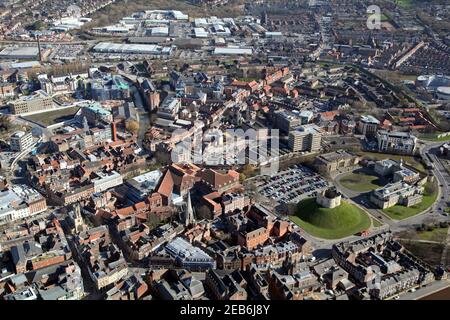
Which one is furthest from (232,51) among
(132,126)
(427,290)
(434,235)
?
(427,290)

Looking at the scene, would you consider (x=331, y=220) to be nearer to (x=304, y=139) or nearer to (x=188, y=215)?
(x=188, y=215)

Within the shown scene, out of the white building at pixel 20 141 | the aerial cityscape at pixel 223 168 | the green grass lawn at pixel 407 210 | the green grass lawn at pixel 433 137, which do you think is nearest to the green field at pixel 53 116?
the aerial cityscape at pixel 223 168

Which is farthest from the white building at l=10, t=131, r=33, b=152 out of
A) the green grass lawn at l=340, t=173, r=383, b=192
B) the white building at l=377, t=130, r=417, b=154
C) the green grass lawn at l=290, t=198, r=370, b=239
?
the white building at l=377, t=130, r=417, b=154

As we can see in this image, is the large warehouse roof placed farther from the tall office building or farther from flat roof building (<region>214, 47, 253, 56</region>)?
the tall office building

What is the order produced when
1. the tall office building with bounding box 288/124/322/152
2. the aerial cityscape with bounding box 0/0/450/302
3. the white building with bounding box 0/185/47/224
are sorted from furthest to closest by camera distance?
the tall office building with bounding box 288/124/322/152 < the white building with bounding box 0/185/47/224 < the aerial cityscape with bounding box 0/0/450/302

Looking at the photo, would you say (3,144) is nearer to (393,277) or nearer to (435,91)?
(393,277)

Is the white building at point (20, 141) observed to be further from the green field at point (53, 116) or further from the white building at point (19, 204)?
the white building at point (19, 204)
